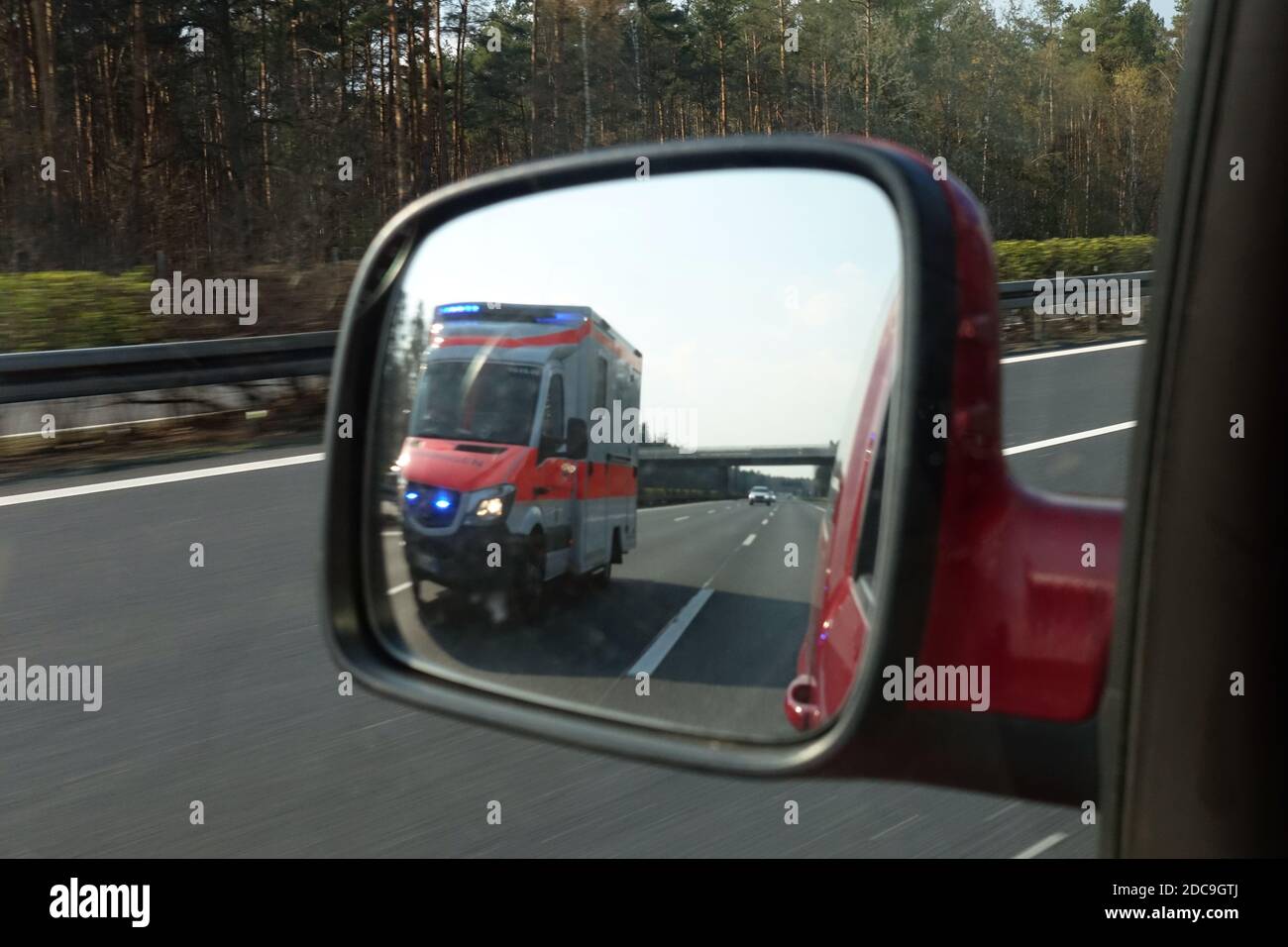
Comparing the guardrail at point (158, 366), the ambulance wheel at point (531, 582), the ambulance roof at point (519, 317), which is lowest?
the guardrail at point (158, 366)

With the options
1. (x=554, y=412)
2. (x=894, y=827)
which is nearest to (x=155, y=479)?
(x=894, y=827)

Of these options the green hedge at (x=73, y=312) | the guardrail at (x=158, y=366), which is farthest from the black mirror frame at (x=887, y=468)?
the green hedge at (x=73, y=312)

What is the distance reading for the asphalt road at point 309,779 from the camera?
2.96 metres

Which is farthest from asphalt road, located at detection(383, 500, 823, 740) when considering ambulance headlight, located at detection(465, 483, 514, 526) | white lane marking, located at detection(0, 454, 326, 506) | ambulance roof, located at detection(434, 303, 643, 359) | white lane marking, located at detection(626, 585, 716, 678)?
white lane marking, located at detection(0, 454, 326, 506)

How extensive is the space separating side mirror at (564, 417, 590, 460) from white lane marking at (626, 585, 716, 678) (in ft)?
0.72

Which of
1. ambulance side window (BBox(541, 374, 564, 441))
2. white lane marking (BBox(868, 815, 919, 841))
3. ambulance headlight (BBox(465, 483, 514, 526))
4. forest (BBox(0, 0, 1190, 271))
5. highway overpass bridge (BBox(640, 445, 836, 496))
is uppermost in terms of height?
forest (BBox(0, 0, 1190, 271))

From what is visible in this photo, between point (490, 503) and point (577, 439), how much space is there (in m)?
0.14

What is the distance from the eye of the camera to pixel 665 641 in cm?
141

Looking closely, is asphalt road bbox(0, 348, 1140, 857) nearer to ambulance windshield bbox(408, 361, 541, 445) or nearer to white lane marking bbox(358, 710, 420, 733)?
white lane marking bbox(358, 710, 420, 733)

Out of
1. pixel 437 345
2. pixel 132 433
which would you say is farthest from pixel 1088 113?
pixel 437 345

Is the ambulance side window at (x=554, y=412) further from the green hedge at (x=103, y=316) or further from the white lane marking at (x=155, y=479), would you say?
the green hedge at (x=103, y=316)

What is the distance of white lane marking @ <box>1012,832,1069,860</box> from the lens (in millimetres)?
2729

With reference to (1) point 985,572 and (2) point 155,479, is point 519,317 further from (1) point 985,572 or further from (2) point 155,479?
(2) point 155,479

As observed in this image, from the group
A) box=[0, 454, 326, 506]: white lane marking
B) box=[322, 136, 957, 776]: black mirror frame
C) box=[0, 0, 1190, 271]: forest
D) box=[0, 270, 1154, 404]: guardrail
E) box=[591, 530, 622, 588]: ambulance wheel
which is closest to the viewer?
box=[322, 136, 957, 776]: black mirror frame
